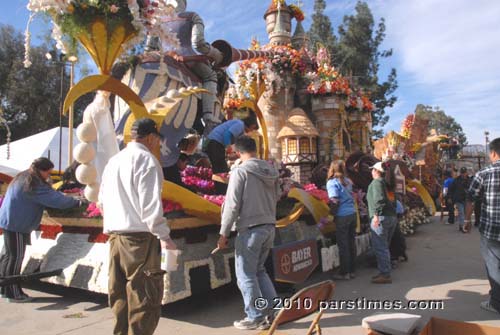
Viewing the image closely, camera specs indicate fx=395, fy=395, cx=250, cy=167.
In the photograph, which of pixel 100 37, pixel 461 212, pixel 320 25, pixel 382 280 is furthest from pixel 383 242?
pixel 320 25

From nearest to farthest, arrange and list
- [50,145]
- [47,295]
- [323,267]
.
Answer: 1. [47,295]
2. [323,267]
3. [50,145]

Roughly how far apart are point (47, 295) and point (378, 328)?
4.22m

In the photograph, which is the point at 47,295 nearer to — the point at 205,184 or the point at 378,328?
the point at 205,184

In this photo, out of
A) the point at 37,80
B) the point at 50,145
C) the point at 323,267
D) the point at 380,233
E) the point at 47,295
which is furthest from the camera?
the point at 37,80

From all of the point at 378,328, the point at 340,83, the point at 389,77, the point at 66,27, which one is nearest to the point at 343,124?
the point at 340,83

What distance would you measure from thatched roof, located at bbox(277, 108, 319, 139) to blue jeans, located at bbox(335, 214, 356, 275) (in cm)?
761

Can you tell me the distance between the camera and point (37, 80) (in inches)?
995

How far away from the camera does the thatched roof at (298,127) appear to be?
43.3ft

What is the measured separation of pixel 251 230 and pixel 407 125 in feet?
50.6

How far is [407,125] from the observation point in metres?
17.2

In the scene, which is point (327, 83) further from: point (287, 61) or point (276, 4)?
point (276, 4)

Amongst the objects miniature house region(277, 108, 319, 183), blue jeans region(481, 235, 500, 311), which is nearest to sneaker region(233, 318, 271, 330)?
blue jeans region(481, 235, 500, 311)

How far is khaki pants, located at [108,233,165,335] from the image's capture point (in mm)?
2686

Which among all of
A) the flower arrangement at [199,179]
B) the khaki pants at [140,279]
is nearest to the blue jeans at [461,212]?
the flower arrangement at [199,179]
